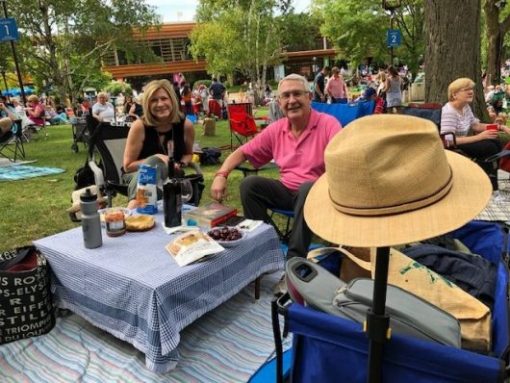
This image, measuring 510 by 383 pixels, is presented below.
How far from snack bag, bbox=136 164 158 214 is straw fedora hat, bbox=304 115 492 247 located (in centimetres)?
194

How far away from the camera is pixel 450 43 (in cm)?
600

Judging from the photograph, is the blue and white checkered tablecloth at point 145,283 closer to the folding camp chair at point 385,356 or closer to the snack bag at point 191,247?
the snack bag at point 191,247

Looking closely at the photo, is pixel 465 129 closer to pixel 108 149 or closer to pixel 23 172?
pixel 108 149

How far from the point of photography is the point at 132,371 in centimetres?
219

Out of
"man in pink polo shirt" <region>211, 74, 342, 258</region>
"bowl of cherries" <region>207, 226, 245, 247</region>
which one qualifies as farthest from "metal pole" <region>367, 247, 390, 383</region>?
"man in pink polo shirt" <region>211, 74, 342, 258</region>

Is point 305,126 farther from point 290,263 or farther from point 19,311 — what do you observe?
point 19,311

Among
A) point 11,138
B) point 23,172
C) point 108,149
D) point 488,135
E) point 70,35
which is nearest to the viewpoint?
point 108,149

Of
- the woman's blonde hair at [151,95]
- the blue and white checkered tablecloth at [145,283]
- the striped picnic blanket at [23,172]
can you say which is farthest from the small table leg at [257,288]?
the striped picnic blanket at [23,172]

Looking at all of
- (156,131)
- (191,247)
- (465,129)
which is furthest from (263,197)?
(465,129)

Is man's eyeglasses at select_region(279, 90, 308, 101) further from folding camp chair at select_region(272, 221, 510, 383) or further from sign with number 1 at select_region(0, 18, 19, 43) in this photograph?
sign with number 1 at select_region(0, 18, 19, 43)

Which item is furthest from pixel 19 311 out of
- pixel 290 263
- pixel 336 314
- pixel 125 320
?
pixel 336 314

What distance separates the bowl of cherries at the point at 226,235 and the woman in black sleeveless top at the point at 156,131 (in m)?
1.00

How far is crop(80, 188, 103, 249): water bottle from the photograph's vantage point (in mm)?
2359

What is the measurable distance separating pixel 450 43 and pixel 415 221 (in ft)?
19.2
